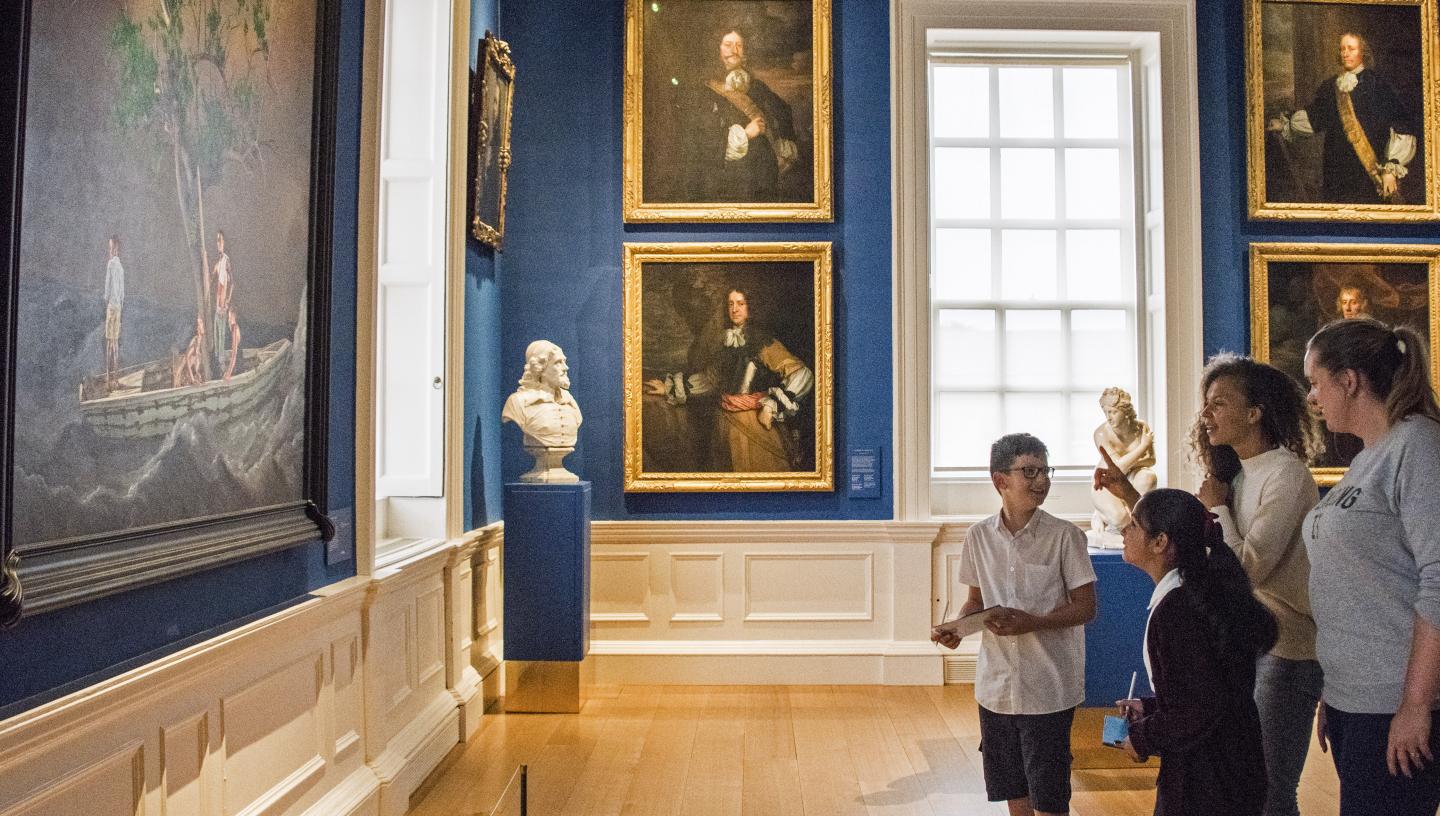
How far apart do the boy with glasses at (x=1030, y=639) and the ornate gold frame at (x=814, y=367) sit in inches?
154

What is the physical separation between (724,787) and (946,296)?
13.9 feet

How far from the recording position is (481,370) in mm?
6996

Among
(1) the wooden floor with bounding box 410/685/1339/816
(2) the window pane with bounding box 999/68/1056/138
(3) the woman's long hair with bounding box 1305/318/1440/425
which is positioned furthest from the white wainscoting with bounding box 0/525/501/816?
(2) the window pane with bounding box 999/68/1056/138

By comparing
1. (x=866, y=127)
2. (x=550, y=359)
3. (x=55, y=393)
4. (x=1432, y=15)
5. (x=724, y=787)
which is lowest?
(x=724, y=787)

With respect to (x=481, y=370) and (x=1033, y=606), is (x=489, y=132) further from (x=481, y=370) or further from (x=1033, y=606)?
(x=1033, y=606)

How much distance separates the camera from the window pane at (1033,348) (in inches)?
316

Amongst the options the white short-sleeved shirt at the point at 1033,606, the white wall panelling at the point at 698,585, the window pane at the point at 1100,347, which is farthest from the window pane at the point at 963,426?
the white short-sleeved shirt at the point at 1033,606

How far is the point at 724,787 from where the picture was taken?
5.19 meters

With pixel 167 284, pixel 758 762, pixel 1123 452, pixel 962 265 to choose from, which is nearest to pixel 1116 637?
pixel 1123 452

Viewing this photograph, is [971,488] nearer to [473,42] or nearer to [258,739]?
[473,42]

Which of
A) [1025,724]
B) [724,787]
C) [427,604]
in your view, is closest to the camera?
[1025,724]

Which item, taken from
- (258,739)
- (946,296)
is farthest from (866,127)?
A: (258,739)

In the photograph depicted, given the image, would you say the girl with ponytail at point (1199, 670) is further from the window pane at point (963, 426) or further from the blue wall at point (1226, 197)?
the blue wall at point (1226, 197)

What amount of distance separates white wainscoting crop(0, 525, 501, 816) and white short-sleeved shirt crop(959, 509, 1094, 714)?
94.4 inches
